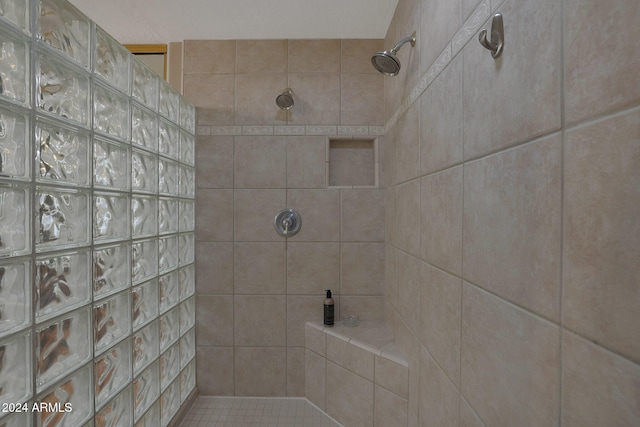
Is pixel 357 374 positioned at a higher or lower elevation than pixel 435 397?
lower

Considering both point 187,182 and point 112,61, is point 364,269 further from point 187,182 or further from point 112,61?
point 112,61

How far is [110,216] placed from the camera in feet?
3.37

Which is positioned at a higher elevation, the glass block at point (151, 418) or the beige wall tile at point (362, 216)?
the beige wall tile at point (362, 216)

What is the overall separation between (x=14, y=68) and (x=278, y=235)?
129 centimetres

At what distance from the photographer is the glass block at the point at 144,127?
1.19 meters

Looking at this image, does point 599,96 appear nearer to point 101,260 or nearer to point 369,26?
point 101,260

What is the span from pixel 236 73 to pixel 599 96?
1.80 metres

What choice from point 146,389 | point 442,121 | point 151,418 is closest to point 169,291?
point 146,389

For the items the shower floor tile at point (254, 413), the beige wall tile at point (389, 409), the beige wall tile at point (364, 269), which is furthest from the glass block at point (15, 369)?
the beige wall tile at point (364, 269)

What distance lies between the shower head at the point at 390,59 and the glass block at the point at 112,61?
92 cm

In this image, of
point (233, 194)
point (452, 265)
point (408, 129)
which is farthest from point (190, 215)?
point (452, 265)

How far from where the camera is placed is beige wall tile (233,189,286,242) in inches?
71.5

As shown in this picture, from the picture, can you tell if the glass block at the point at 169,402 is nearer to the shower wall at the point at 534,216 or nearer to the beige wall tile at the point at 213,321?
the beige wall tile at the point at 213,321

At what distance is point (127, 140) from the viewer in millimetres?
1120
